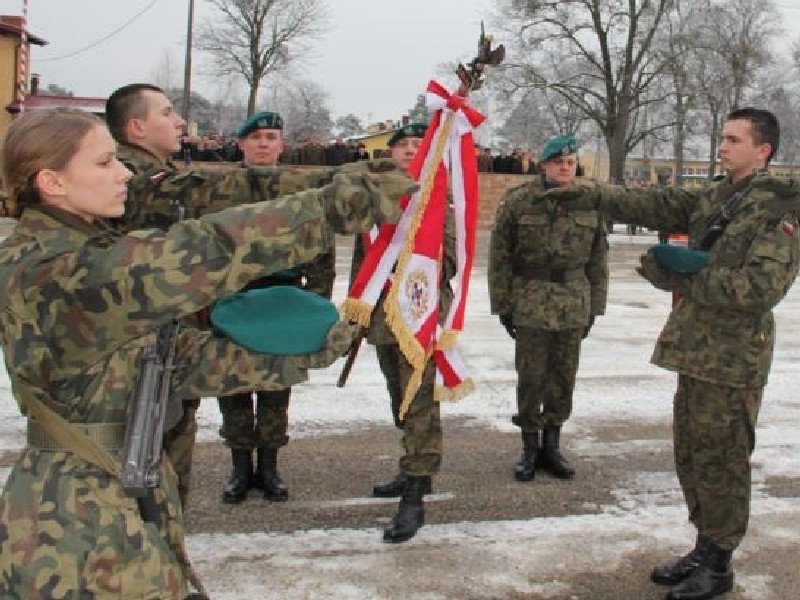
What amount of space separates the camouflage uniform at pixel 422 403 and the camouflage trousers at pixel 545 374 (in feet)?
2.95

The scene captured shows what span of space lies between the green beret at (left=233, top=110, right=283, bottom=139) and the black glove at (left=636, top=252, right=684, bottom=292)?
197 cm

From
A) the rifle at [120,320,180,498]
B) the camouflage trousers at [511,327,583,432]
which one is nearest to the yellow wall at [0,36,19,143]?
the camouflage trousers at [511,327,583,432]

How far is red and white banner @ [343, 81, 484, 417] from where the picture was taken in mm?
3836

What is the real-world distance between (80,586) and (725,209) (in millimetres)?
2890

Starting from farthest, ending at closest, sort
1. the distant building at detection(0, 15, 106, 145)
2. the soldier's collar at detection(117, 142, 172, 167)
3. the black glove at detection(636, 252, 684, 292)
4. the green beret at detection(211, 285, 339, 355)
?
the distant building at detection(0, 15, 106, 145), the black glove at detection(636, 252, 684, 292), the soldier's collar at detection(117, 142, 172, 167), the green beret at detection(211, 285, 339, 355)

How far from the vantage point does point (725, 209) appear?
3658mm

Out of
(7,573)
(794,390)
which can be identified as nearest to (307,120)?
(794,390)

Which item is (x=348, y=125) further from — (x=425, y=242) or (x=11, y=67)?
(x=425, y=242)

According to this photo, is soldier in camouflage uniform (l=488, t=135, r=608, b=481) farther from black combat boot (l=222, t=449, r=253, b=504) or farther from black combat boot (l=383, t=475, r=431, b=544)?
black combat boot (l=222, t=449, r=253, b=504)

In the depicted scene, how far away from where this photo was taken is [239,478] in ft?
15.4

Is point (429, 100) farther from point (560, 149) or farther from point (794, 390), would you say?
point (794, 390)

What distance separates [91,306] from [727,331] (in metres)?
2.80

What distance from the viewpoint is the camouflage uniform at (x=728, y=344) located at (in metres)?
3.52

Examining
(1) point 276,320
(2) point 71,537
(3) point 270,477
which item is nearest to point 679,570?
(3) point 270,477
